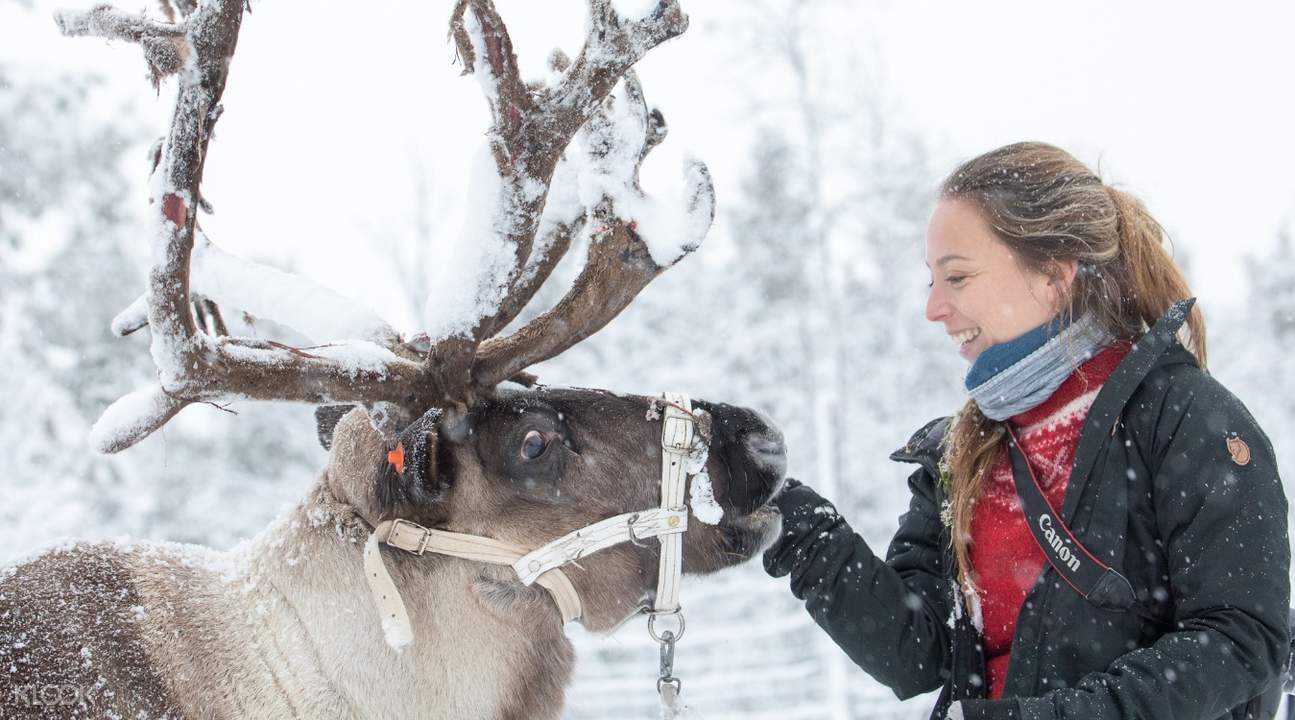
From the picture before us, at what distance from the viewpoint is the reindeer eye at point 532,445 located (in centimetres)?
262

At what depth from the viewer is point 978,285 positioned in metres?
2.60

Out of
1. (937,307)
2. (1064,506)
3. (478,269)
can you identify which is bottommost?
(1064,506)

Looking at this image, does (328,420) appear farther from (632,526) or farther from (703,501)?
(703,501)

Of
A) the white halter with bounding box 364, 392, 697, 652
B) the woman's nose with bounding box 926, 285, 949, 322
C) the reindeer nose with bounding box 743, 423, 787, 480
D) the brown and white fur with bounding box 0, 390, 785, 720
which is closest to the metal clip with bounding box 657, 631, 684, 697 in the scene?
the white halter with bounding box 364, 392, 697, 652

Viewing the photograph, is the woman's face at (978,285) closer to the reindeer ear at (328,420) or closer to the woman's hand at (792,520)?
the woman's hand at (792,520)

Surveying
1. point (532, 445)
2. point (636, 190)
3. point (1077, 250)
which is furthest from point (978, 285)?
point (532, 445)

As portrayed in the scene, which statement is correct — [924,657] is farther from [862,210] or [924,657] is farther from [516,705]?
[862,210]

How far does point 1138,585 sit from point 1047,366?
58cm

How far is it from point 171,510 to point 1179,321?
1579 cm

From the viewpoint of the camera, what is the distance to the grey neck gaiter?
2432mm

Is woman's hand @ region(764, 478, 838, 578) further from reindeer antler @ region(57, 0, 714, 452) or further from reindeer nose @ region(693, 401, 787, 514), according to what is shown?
reindeer antler @ region(57, 0, 714, 452)

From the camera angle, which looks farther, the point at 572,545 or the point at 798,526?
the point at 798,526

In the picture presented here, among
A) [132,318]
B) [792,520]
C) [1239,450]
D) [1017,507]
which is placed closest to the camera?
[1239,450]

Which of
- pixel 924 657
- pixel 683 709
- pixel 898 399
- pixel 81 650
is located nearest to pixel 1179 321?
pixel 924 657
